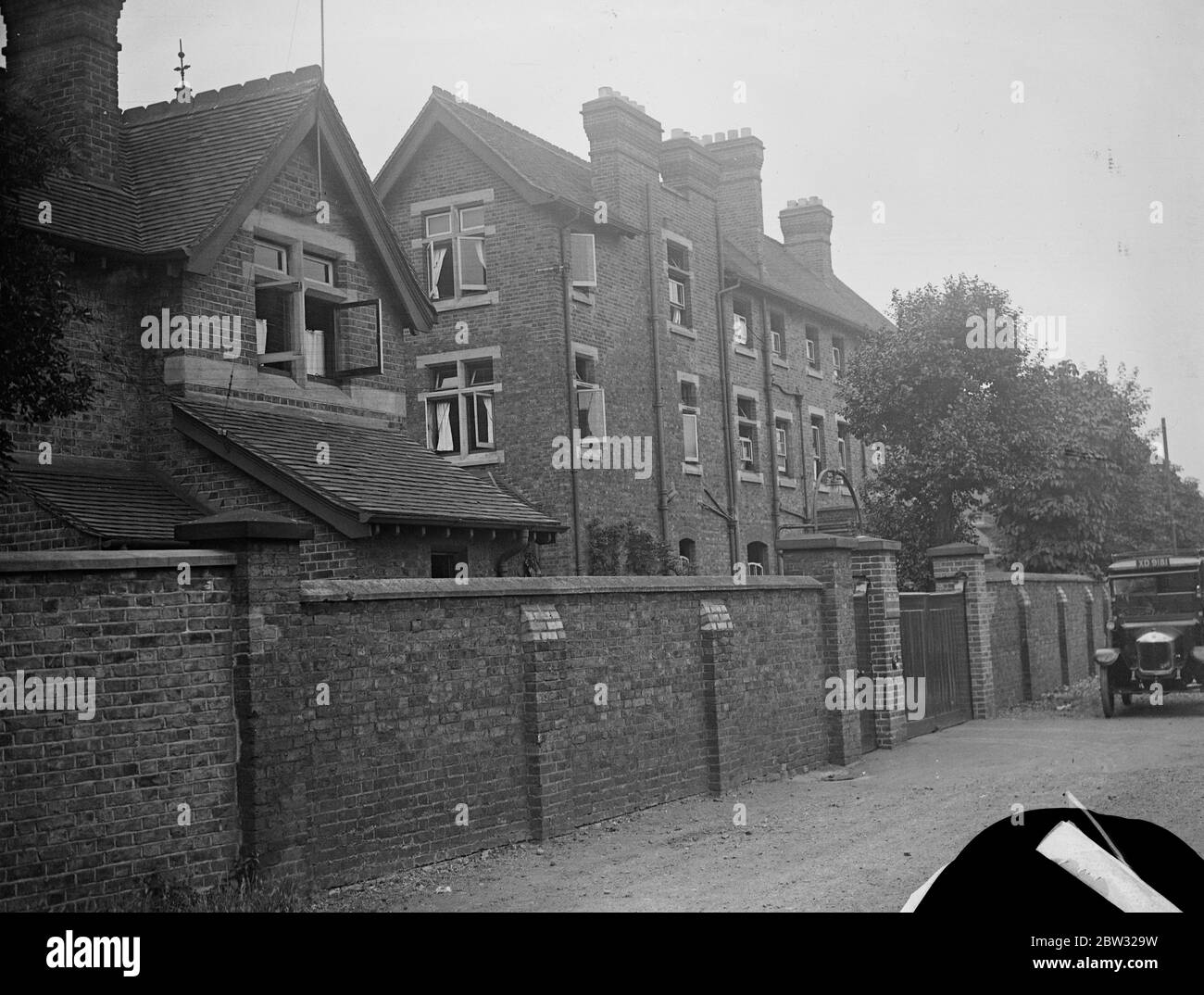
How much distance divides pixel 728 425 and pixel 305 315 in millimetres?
14867

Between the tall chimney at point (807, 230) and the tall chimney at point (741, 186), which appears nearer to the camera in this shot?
the tall chimney at point (741, 186)

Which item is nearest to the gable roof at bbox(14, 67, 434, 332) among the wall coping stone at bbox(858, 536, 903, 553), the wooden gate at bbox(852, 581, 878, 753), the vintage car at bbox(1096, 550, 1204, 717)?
the wall coping stone at bbox(858, 536, 903, 553)

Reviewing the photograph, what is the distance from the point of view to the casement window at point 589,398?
82.4ft

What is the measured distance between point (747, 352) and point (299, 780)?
24.9 metres

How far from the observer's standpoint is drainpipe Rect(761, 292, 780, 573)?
32.0 m

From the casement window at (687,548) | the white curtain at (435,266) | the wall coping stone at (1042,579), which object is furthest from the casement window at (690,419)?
the wall coping stone at (1042,579)

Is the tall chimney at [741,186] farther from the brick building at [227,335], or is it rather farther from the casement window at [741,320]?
the brick building at [227,335]

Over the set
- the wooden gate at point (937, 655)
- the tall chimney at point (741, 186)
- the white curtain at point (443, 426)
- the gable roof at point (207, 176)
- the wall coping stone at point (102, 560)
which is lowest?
the wooden gate at point (937, 655)

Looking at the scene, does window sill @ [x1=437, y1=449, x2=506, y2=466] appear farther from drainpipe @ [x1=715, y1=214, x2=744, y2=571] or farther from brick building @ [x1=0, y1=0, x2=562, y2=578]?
drainpipe @ [x1=715, y1=214, x2=744, y2=571]

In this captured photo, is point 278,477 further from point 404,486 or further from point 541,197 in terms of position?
point 541,197

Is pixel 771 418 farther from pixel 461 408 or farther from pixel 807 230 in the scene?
pixel 807 230

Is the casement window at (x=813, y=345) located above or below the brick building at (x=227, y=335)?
above

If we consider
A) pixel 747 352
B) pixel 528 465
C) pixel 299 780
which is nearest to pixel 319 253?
pixel 528 465

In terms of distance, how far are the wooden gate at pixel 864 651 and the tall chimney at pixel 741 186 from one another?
2009cm
